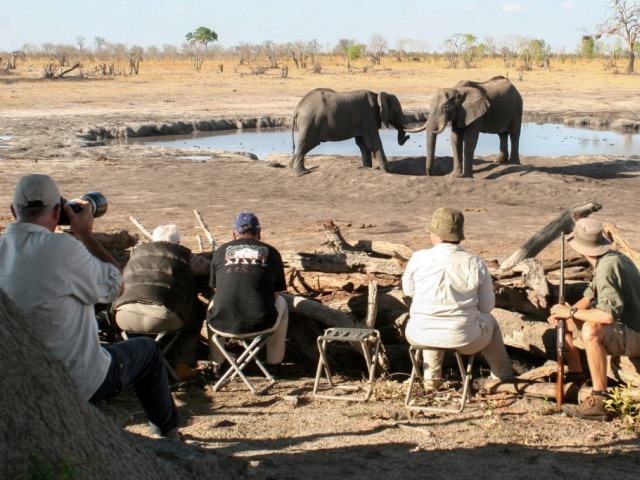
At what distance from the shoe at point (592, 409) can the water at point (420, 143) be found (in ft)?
57.5

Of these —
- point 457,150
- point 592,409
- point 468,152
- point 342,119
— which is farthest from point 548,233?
point 342,119

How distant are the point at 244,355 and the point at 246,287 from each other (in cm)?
44

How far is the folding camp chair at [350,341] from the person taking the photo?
20.8 feet

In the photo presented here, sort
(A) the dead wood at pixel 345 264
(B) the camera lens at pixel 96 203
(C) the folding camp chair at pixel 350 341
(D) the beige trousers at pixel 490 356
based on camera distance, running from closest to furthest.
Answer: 1. (B) the camera lens at pixel 96 203
2. (D) the beige trousers at pixel 490 356
3. (C) the folding camp chair at pixel 350 341
4. (A) the dead wood at pixel 345 264

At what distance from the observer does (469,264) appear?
20.1 ft

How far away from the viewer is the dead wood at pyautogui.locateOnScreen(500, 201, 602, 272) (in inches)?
308

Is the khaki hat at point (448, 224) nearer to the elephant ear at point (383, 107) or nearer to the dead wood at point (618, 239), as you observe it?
→ the dead wood at point (618, 239)

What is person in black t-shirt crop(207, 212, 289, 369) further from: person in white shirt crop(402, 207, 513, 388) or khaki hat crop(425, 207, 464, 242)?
khaki hat crop(425, 207, 464, 242)

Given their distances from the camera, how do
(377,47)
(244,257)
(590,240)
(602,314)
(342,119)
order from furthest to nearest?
(377,47), (342,119), (244,257), (590,240), (602,314)

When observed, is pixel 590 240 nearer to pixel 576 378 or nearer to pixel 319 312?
pixel 576 378

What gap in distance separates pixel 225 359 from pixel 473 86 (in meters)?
→ 13.6

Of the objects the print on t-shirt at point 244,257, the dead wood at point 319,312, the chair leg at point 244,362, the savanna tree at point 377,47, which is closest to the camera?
the chair leg at point 244,362

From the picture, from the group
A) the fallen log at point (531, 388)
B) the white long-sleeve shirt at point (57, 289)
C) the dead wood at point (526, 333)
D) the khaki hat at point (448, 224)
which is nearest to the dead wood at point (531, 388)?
the fallen log at point (531, 388)

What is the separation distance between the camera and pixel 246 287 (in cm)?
657
